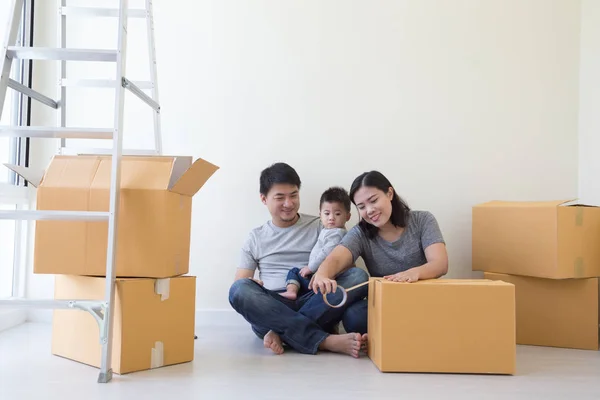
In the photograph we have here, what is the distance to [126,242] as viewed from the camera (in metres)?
1.73

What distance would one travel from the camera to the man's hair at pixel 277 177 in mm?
2312

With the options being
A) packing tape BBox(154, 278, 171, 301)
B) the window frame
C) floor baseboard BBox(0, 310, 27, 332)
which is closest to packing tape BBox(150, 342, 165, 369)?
packing tape BBox(154, 278, 171, 301)

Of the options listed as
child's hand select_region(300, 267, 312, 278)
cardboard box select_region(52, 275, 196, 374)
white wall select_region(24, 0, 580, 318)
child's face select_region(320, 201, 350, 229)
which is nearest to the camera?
cardboard box select_region(52, 275, 196, 374)

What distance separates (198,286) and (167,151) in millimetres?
655

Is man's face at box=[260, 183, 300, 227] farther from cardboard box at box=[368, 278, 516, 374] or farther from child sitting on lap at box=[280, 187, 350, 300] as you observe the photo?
cardboard box at box=[368, 278, 516, 374]

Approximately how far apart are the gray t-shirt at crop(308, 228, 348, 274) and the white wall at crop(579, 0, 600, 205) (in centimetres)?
120

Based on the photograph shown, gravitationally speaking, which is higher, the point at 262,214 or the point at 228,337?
the point at 262,214

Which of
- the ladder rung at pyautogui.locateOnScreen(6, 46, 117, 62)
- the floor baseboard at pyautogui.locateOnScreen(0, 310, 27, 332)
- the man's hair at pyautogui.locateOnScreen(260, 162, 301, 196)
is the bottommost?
the floor baseboard at pyautogui.locateOnScreen(0, 310, 27, 332)

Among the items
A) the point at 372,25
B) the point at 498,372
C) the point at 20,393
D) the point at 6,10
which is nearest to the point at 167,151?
the point at 6,10

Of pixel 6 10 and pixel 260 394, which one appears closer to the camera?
pixel 260 394

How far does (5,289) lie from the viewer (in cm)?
257

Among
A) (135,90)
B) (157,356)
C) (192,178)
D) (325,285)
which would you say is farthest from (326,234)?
(135,90)

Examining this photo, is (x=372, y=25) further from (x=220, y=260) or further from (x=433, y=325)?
(x=433, y=325)

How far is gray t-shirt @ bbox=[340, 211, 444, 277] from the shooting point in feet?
6.98
